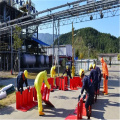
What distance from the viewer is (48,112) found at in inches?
231

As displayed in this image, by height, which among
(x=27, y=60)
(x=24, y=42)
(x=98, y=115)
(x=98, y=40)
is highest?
(x=98, y=40)

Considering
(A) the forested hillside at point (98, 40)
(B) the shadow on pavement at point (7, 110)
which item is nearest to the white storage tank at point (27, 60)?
(B) the shadow on pavement at point (7, 110)

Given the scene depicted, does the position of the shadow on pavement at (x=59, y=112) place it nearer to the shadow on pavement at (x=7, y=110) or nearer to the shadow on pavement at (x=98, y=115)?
the shadow on pavement at (x=98, y=115)

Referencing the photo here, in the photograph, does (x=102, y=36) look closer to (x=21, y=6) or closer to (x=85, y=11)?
(x=21, y=6)

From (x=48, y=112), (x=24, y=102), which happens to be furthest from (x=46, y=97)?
(x=24, y=102)

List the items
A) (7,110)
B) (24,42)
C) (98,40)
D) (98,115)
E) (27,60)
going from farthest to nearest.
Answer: (98,40), (24,42), (27,60), (7,110), (98,115)

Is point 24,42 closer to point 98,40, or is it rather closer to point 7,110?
point 7,110

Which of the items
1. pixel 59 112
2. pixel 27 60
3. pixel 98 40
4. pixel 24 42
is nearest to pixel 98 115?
pixel 59 112

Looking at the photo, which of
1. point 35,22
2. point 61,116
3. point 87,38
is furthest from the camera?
point 87,38

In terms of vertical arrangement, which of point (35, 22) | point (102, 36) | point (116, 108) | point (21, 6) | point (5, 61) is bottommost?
point (116, 108)

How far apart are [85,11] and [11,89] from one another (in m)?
12.4

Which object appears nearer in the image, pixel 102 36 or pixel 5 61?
pixel 5 61

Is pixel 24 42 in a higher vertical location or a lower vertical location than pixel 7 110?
higher

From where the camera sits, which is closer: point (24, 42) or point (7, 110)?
point (7, 110)
